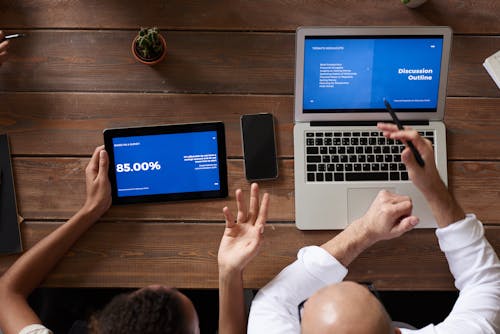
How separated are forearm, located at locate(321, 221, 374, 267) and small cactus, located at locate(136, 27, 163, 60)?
646mm

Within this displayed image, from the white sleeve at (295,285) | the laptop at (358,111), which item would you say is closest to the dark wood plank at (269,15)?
the laptop at (358,111)

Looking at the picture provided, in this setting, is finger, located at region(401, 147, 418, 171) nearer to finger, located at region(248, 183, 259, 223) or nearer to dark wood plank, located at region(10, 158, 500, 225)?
dark wood plank, located at region(10, 158, 500, 225)

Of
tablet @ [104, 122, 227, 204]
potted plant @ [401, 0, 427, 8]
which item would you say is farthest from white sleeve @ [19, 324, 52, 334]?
potted plant @ [401, 0, 427, 8]

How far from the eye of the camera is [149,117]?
47.0 inches

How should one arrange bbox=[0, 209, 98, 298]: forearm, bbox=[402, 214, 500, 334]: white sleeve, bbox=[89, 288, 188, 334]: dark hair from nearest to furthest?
1. bbox=[89, 288, 188, 334]: dark hair
2. bbox=[402, 214, 500, 334]: white sleeve
3. bbox=[0, 209, 98, 298]: forearm

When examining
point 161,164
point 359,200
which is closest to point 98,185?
point 161,164

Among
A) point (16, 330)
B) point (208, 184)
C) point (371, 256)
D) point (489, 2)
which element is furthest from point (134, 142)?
point (489, 2)

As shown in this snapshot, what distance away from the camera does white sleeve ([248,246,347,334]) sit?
42.1 inches

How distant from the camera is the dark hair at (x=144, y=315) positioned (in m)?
0.85

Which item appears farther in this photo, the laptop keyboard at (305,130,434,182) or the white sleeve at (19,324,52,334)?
the laptop keyboard at (305,130,434,182)

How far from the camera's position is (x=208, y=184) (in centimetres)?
117

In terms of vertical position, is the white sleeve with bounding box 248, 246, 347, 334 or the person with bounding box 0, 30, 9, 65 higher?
the person with bounding box 0, 30, 9, 65

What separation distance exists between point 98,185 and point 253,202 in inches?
15.2

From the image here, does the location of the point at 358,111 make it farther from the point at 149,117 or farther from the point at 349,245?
the point at 149,117
